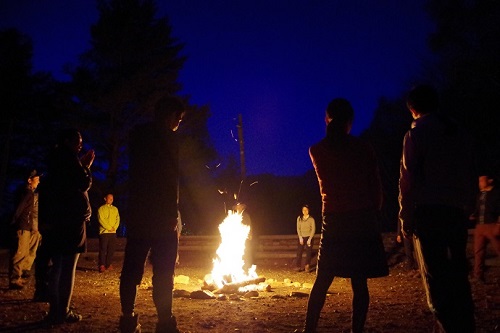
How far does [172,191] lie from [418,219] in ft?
6.82

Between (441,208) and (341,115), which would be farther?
(341,115)

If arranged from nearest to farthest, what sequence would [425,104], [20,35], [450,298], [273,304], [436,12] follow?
[450,298] < [425,104] < [273,304] < [436,12] < [20,35]

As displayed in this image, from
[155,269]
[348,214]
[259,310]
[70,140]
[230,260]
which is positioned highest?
[70,140]

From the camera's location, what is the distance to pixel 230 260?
1038cm

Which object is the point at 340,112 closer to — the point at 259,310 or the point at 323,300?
the point at 323,300

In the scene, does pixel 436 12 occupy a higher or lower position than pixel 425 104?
higher

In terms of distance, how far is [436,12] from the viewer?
78.8 ft

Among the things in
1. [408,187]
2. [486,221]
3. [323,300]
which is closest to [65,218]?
[323,300]

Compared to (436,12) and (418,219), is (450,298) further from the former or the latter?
(436,12)

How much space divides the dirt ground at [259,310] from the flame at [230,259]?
65 cm

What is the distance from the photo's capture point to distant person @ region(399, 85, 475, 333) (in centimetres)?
380

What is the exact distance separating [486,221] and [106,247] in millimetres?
9962

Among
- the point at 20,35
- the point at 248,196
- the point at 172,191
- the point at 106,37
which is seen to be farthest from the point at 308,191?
the point at 172,191

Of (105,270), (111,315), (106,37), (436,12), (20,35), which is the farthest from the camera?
(20,35)
